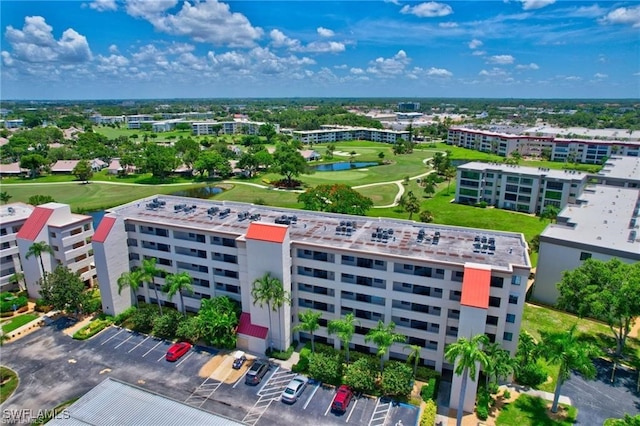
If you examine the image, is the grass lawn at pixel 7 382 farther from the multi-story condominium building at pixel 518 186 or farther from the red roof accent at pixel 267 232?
the multi-story condominium building at pixel 518 186

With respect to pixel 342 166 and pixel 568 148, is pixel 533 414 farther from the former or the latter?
pixel 568 148

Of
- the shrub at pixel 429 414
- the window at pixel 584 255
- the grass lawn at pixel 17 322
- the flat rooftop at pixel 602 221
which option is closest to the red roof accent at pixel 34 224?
the grass lawn at pixel 17 322

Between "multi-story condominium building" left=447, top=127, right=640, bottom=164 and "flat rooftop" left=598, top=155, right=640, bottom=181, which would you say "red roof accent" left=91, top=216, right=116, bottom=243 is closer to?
"flat rooftop" left=598, top=155, right=640, bottom=181

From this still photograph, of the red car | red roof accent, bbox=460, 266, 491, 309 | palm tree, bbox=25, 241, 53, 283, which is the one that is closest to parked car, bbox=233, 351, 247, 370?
the red car

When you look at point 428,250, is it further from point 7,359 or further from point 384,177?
point 384,177

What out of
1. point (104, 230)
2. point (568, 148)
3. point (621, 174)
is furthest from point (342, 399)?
point (568, 148)

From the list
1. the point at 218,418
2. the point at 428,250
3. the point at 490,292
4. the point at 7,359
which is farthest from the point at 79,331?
the point at 490,292
